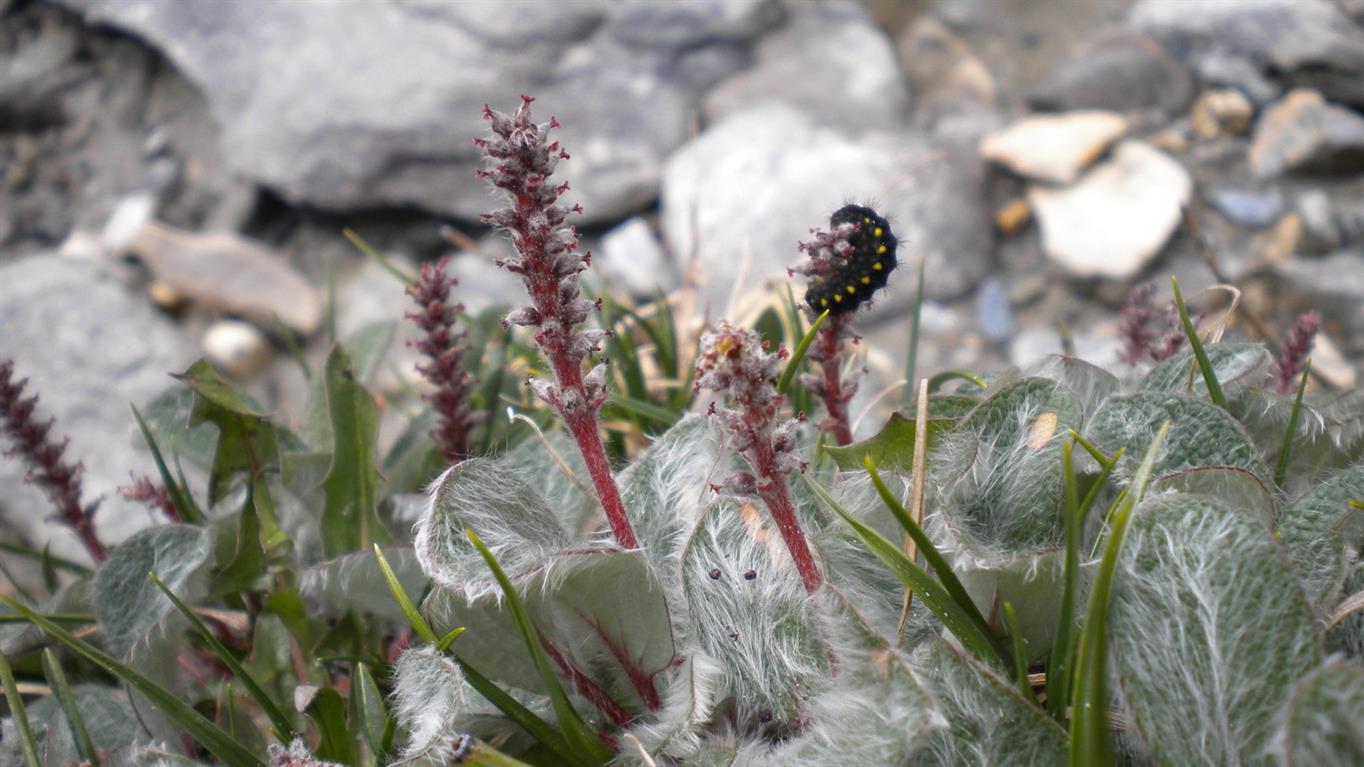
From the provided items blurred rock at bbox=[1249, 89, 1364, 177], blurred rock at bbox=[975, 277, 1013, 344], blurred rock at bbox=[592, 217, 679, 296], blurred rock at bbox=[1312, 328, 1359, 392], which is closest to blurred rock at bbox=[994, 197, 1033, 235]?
blurred rock at bbox=[975, 277, 1013, 344]

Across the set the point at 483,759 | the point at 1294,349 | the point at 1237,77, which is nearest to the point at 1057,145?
the point at 1237,77

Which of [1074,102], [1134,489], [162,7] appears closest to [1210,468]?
[1134,489]

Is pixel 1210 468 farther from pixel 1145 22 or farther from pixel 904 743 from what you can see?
pixel 1145 22

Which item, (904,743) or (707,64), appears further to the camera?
(707,64)

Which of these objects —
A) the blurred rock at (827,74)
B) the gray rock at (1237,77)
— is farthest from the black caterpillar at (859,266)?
the gray rock at (1237,77)

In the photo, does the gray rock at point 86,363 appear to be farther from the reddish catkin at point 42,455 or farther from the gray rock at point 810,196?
the reddish catkin at point 42,455

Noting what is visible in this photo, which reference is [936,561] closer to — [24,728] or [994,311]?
[24,728]

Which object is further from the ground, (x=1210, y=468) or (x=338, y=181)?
(x=338, y=181)
